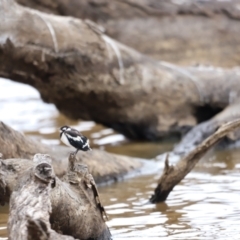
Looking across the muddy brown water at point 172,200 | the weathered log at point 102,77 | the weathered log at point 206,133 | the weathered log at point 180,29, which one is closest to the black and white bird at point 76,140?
the muddy brown water at point 172,200

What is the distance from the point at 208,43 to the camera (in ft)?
36.4

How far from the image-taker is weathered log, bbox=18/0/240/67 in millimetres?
10727

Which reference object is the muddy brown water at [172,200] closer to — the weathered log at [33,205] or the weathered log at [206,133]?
the weathered log at [206,133]

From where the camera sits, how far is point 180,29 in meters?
11.0

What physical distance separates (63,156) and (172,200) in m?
1.28

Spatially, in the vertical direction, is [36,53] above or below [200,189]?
above

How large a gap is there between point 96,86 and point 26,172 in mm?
4339

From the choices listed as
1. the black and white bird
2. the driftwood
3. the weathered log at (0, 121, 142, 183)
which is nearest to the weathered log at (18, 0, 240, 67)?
the weathered log at (0, 121, 142, 183)

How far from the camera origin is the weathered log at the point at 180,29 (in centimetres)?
1073

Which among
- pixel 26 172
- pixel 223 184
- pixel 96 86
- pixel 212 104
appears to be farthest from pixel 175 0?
pixel 26 172

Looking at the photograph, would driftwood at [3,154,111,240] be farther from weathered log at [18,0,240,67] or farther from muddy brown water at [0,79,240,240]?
weathered log at [18,0,240,67]

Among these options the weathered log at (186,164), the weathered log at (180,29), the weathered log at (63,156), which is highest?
the weathered log at (180,29)

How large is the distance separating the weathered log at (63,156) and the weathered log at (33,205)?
6.56 ft

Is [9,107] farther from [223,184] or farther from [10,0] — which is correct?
[223,184]
